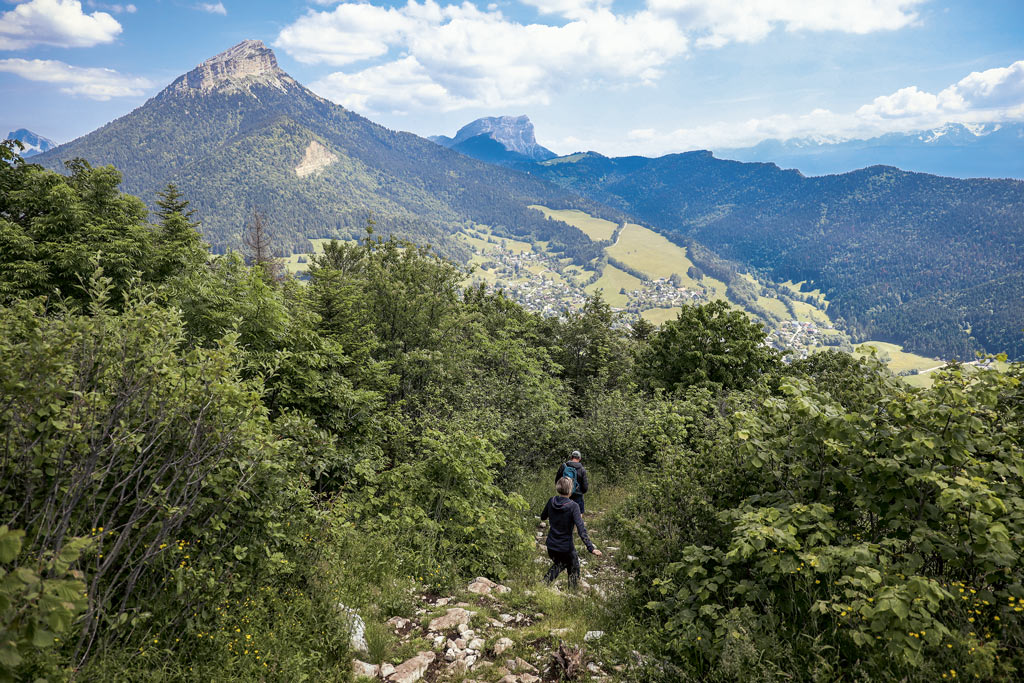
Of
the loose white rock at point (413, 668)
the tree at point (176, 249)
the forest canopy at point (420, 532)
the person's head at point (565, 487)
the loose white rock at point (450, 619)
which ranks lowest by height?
the loose white rock at point (450, 619)

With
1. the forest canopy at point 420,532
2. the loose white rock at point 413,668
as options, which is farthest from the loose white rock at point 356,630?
the loose white rock at point 413,668

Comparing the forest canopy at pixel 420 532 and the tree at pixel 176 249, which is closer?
the forest canopy at pixel 420 532

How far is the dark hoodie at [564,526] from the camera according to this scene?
790cm

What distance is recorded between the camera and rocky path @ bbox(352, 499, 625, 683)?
5.28 metres

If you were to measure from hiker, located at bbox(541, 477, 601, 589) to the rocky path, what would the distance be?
0.18 metres

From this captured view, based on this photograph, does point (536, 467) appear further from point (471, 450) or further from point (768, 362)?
point (768, 362)

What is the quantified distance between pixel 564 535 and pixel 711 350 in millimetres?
22402

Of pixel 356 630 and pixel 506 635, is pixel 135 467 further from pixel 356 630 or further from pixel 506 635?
pixel 506 635

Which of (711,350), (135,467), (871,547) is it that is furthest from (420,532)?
(711,350)

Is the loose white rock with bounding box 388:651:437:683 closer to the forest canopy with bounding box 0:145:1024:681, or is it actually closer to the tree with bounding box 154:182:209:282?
the forest canopy with bounding box 0:145:1024:681

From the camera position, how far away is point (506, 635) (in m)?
6.17

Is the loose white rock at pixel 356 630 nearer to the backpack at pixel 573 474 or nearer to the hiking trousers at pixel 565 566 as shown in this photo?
the hiking trousers at pixel 565 566

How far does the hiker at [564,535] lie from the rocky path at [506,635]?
Answer: 7.0 inches

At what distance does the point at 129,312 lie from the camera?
5.02m
